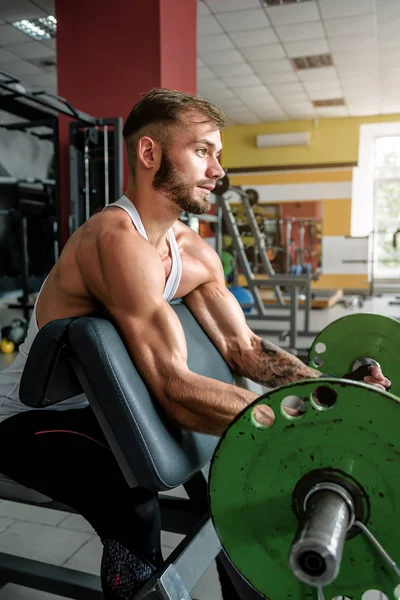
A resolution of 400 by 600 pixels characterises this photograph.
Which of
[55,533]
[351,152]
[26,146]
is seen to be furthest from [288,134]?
[55,533]

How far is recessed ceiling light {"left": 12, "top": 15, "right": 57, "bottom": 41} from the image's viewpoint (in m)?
4.95

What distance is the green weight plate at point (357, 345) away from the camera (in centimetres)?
125

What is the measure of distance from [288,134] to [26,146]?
17.5 ft

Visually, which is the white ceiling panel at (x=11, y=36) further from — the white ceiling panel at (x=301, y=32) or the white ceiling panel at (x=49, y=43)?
the white ceiling panel at (x=301, y=32)

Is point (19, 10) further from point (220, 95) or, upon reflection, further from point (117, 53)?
point (220, 95)

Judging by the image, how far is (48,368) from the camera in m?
0.88

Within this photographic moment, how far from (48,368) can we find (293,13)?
5009mm

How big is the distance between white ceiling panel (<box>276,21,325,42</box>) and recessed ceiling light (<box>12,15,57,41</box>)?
7.25ft

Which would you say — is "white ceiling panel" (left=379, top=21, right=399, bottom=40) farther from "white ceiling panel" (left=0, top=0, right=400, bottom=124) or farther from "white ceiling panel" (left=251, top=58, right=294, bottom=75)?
"white ceiling panel" (left=251, top=58, right=294, bottom=75)

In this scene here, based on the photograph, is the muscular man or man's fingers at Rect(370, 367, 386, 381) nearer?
the muscular man

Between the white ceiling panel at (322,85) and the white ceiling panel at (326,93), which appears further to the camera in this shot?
the white ceiling panel at (326,93)

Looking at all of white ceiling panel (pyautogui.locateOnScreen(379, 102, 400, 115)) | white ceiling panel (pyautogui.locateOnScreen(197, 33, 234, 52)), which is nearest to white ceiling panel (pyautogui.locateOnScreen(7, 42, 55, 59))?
white ceiling panel (pyautogui.locateOnScreen(197, 33, 234, 52))

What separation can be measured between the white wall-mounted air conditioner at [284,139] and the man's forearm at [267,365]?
8.12 meters

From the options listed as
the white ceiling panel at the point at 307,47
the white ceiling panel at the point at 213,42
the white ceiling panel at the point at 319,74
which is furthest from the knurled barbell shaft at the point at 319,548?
the white ceiling panel at the point at 319,74
